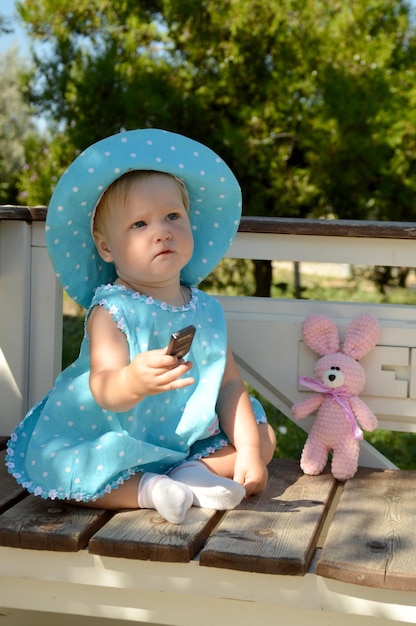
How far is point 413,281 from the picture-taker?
1183 cm

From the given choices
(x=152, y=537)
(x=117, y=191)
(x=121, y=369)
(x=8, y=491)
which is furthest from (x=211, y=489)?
(x=117, y=191)

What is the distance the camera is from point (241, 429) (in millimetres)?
2355

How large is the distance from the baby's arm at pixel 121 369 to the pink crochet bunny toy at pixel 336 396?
2.24 ft

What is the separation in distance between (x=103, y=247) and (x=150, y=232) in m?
0.18

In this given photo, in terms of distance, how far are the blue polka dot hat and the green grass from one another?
5.47 ft

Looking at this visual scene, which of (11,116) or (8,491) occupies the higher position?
(11,116)

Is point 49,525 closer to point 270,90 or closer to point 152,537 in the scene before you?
point 152,537

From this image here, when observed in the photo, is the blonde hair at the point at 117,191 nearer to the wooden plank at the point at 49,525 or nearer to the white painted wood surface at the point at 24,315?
the white painted wood surface at the point at 24,315

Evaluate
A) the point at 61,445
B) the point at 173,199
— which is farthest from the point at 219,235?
the point at 61,445

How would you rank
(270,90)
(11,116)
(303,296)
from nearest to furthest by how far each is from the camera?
(270,90) → (303,296) → (11,116)

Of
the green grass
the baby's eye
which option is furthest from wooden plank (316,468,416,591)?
the green grass

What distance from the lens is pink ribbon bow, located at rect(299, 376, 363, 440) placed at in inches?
101

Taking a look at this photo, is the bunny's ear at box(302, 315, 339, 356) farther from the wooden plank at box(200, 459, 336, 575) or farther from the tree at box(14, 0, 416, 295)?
the tree at box(14, 0, 416, 295)

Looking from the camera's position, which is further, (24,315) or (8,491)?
(24,315)
